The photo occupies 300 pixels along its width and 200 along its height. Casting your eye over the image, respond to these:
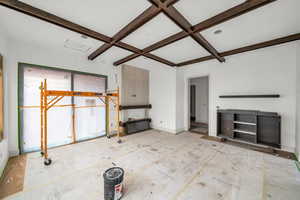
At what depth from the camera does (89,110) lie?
12.9 feet

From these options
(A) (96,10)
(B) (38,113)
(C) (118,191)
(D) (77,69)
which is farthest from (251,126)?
(B) (38,113)

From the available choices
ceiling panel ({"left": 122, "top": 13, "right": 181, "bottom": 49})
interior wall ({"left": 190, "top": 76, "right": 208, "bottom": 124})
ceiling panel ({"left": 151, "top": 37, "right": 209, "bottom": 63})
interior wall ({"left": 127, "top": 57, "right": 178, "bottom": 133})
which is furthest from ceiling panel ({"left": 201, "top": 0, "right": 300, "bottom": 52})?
interior wall ({"left": 190, "top": 76, "right": 208, "bottom": 124})

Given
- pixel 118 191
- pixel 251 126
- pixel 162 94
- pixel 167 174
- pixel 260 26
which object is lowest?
pixel 167 174

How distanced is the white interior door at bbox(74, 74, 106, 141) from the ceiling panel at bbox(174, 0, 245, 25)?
136 inches

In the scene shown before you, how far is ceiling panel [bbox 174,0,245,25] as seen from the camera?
1.68m

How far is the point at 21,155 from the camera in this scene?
2.73 m

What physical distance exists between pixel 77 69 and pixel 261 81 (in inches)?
220

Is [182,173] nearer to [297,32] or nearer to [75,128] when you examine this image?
[75,128]

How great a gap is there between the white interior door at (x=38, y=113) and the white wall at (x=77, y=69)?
0.58 feet

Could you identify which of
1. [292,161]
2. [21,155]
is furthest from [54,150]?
[292,161]

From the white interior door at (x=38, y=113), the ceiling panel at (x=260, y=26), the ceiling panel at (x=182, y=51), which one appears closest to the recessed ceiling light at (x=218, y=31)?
the ceiling panel at (x=260, y=26)

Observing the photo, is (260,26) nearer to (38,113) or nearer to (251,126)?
(251,126)

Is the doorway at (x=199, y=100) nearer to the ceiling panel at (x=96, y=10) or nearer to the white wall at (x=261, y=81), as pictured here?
the white wall at (x=261, y=81)

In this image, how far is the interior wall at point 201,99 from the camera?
21.2 ft
